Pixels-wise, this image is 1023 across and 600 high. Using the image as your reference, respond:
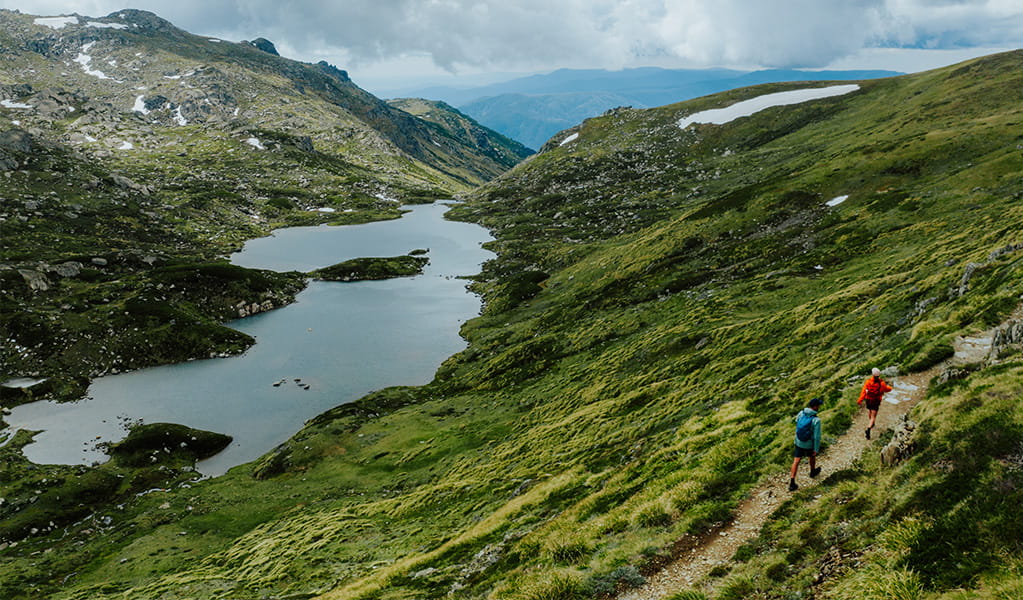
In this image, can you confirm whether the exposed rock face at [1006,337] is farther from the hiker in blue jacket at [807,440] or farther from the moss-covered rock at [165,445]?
the moss-covered rock at [165,445]

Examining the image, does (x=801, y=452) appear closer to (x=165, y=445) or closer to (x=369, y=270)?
(x=165, y=445)

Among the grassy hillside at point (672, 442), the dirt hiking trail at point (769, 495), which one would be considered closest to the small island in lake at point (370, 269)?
the grassy hillside at point (672, 442)

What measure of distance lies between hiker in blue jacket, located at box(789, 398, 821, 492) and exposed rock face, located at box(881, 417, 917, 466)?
193 centimetres

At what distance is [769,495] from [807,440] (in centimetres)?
256

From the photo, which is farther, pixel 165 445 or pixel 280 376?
pixel 280 376

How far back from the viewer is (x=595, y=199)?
19250 centimetres

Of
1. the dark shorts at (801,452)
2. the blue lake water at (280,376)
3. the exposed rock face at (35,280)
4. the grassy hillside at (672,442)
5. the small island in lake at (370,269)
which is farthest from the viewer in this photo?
the small island in lake at (370,269)

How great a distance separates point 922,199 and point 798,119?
129 meters

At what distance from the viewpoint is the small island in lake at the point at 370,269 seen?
157m

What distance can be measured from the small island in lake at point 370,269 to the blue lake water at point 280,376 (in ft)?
40.2

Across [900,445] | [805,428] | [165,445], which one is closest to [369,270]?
[165,445]

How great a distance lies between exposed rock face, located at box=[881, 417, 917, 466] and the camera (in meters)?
15.1

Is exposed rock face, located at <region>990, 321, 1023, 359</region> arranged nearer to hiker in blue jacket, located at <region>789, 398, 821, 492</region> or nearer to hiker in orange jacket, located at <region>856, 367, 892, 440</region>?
hiker in orange jacket, located at <region>856, 367, 892, 440</region>

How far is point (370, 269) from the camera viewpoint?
6324 inches
